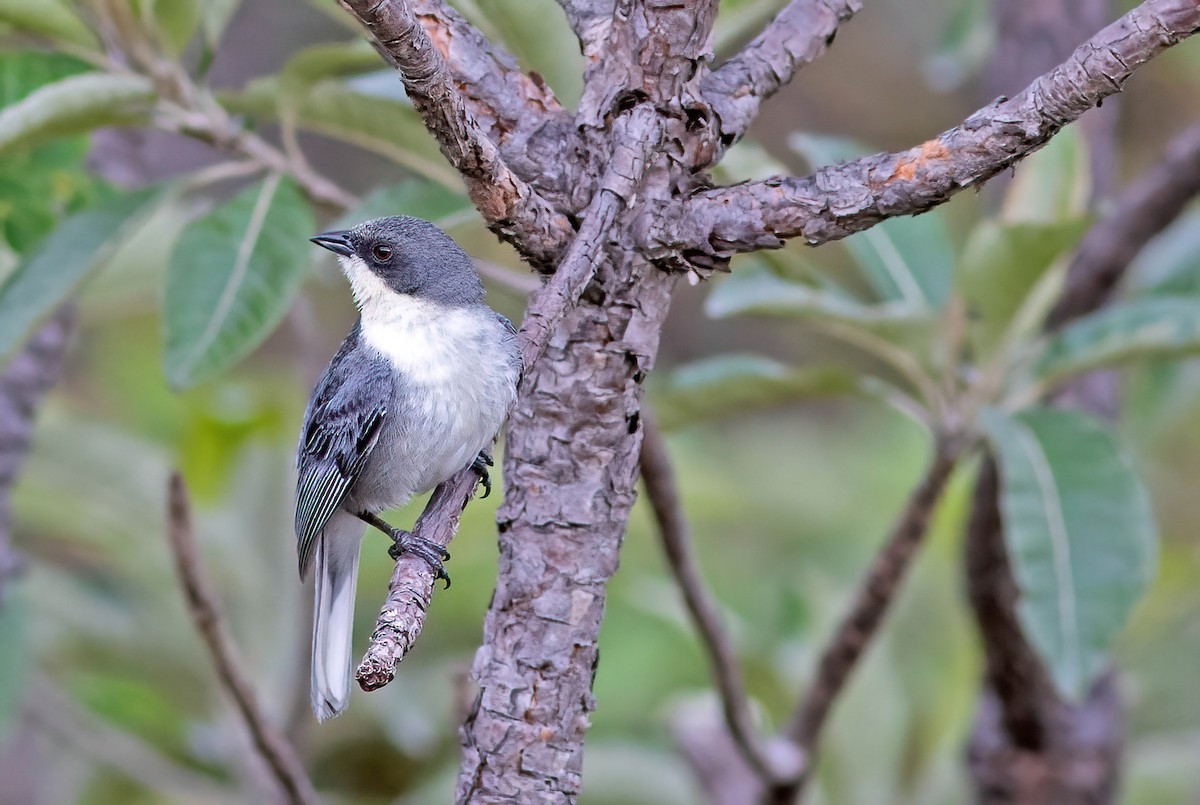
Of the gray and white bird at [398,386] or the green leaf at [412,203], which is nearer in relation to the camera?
the gray and white bird at [398,386]

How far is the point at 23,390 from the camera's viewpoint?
2.99 metres

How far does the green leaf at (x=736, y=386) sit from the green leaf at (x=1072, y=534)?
1.22 feet

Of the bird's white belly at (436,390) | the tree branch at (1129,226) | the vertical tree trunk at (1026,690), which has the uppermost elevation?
the tree branch at (1129,226)

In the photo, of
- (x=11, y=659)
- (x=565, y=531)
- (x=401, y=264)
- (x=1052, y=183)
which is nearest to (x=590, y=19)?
(x=565, y=531)

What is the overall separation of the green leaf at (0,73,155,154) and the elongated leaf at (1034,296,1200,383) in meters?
1.90

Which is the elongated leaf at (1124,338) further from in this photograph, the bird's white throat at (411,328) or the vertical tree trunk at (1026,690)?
the bird's white throat at (411,328)

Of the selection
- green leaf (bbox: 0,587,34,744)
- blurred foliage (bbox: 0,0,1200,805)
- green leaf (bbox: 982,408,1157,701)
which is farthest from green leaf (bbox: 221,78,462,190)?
green leaf (bbox: 0,587,34,744)

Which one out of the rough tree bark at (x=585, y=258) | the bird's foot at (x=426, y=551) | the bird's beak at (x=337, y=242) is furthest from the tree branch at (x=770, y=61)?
the bird's beak at (x=337, y=242)

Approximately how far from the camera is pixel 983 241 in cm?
261

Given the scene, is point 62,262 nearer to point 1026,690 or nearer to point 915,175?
point 915,175

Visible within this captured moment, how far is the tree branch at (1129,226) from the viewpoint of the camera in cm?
295

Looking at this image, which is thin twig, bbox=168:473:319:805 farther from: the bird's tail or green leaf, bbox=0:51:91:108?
green leaf, bbox=0:51:91:108

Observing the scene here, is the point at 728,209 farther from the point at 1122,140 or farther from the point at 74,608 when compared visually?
the point at 1122,140

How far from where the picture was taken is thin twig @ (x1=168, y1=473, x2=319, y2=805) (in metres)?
2.18
